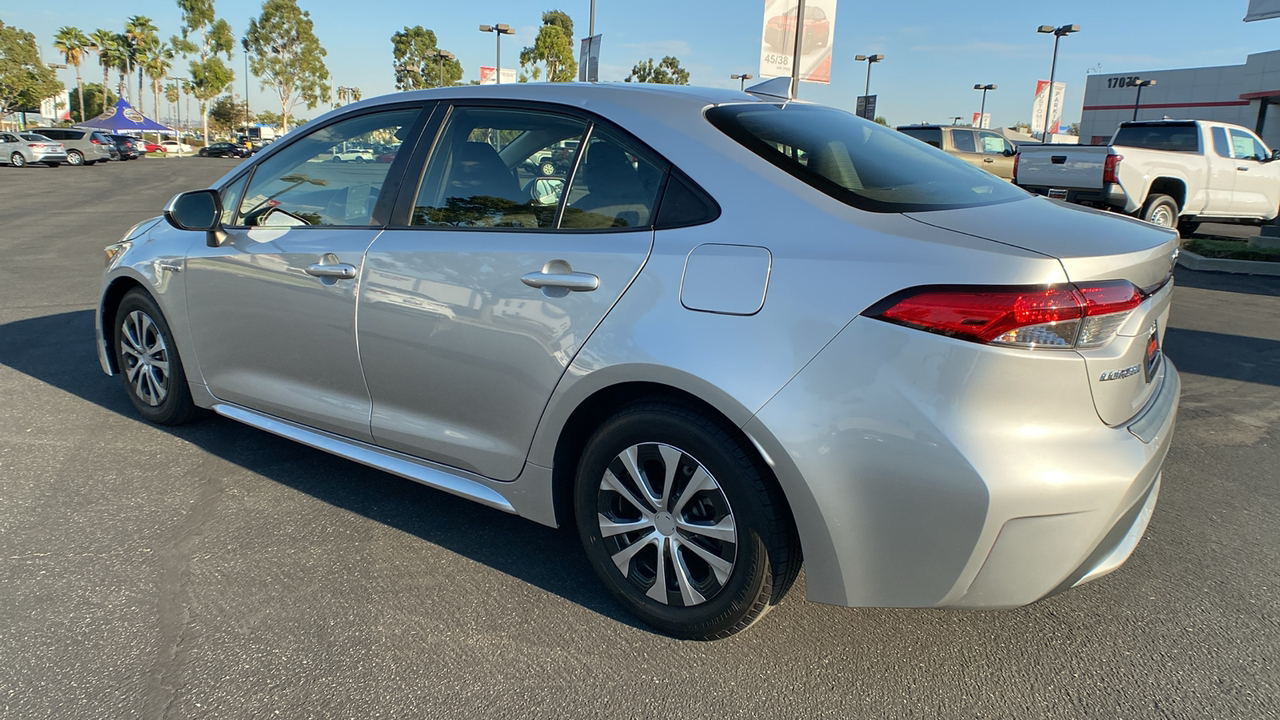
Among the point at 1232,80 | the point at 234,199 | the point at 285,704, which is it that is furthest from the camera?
the point at 1232,80

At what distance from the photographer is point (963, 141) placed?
60.6ft

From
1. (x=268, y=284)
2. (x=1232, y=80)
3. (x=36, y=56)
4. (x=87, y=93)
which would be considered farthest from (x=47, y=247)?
(x=87, y=93)

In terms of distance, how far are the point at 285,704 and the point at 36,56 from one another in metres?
94.1

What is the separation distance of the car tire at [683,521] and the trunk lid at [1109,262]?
2.83 feet

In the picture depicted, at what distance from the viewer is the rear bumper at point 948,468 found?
6.86ft

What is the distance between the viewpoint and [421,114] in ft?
10.9

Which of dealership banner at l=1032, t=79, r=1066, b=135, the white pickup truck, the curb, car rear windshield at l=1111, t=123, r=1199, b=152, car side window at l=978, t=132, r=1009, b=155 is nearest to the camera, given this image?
the curb

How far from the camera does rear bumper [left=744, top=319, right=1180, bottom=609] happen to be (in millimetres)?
2092

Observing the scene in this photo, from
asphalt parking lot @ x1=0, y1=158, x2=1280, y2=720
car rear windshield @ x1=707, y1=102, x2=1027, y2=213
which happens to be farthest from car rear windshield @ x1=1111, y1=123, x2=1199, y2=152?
car rear windshield @ x1=707, y1=102, x2=1027, y2=213

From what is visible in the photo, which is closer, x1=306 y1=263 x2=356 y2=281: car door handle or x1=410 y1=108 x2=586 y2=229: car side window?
x1=410 y1=108 x2=586 y2=229: car side window

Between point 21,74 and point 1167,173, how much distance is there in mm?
81632

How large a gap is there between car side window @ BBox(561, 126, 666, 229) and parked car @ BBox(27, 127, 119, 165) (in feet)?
154

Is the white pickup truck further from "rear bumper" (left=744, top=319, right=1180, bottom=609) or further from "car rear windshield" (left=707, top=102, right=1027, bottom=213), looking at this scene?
"rear bumper" (left=744, top=319, right=1180, bottom=609)

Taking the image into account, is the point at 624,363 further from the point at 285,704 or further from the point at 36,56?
the point at 36,56
